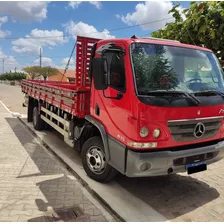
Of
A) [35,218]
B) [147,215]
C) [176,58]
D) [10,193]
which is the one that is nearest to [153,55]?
[176,58]

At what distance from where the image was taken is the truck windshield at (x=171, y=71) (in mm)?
3457

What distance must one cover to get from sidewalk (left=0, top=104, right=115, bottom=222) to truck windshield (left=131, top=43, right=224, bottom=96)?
69.7 inches

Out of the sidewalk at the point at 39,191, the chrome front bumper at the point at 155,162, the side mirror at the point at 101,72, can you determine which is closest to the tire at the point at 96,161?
the sidewalk at the point at 39,191

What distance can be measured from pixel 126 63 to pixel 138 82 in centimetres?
33

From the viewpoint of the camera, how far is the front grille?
3393 millimetres

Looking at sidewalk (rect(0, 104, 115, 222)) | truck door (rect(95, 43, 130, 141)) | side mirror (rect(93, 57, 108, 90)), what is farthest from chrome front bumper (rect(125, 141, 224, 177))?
side mirror (rect(93, 57, 108, 90))

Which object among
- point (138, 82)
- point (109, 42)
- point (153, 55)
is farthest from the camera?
point (109, 42)

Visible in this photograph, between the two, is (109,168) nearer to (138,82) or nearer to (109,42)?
(138,82)

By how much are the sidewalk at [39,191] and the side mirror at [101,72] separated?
5.55 feet

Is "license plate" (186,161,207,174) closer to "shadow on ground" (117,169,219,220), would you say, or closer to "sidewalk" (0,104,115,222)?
"shadow on ground" (117,169,219,220)

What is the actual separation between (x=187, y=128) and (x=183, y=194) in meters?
1.20

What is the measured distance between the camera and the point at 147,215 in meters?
3.38

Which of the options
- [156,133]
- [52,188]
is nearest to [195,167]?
[156,133]

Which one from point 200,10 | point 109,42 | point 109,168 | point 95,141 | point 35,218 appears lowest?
point 35,218
